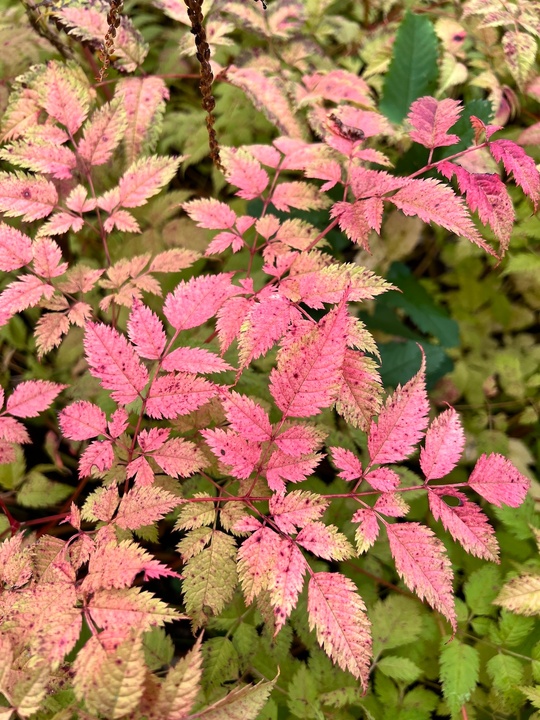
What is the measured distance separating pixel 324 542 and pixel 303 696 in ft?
1.54

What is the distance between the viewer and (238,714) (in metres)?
0.75

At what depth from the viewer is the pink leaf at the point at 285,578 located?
2.64 feet

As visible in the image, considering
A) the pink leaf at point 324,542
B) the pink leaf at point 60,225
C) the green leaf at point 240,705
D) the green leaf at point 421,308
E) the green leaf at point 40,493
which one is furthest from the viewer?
the green leaf at point 421,308

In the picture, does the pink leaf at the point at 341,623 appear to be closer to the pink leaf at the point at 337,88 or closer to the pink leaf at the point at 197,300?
the pink leaf at the point at 197,300

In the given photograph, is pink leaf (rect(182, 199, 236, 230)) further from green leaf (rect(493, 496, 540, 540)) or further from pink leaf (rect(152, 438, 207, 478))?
green leaf (rect(493, 496, 540, 540))

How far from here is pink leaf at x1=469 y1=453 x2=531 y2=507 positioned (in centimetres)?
93

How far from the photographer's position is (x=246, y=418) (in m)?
0.91

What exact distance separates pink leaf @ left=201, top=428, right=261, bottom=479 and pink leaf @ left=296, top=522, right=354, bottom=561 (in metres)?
0.14

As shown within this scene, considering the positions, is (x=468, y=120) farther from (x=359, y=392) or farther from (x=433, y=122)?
(x=359, y=392)

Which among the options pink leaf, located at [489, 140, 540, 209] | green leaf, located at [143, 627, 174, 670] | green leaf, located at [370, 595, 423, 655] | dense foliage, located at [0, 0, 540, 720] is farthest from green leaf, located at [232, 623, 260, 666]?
pink leaf, located at [489, 140, 540, 209]

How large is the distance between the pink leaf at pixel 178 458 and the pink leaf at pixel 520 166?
0.78m

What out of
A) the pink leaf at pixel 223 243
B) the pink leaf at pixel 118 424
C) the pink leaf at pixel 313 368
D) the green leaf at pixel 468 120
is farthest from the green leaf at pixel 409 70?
the pink leaf at pixel 118 424

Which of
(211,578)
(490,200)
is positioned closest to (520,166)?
(490,200)

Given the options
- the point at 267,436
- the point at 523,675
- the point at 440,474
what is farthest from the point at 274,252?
the point at 523,675
